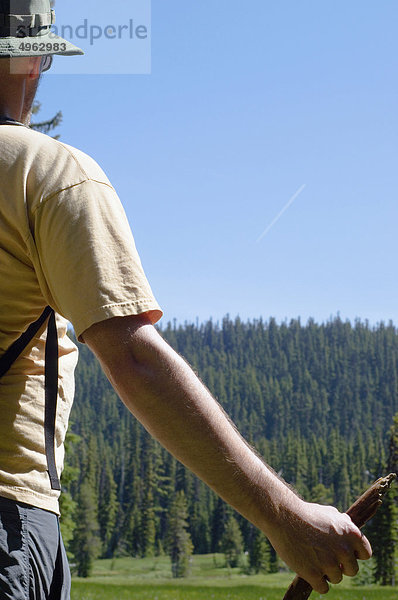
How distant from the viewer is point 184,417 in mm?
1502

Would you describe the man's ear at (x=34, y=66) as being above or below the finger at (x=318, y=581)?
above

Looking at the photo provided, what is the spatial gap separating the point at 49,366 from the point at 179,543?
10694 cm

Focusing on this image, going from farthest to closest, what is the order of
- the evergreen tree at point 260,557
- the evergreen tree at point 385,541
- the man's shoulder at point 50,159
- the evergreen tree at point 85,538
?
the evergreen tree at point 85,538 → the evergreen tree at point 260,557 → the evergreen tree at point 385,541 → the man's shoulder at point 50,159

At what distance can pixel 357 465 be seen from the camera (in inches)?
5069

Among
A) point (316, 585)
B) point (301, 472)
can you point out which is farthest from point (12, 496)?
point (301, 472)

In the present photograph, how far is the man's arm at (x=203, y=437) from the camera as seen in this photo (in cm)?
151

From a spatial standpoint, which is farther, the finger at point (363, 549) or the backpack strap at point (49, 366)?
the backpack strap at point (49, 366)

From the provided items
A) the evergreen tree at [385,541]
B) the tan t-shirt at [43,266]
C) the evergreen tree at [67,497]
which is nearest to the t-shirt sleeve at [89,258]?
the tan t-shirt at [43,266]

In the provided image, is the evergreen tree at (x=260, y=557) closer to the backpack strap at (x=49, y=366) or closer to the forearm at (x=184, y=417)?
the backpack strap at (x=49, y=366)

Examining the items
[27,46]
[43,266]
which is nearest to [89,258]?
[43,266]

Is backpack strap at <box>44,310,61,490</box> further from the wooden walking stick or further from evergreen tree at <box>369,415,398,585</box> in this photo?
evergreen tree at <box>369,415,398,585</box>

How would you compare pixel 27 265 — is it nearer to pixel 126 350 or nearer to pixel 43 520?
pixel 126 350

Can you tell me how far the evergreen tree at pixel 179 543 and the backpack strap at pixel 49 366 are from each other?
337ft

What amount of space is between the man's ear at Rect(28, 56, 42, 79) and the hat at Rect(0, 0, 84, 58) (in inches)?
2.4
